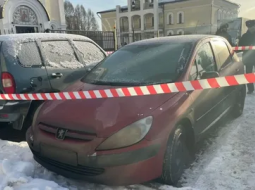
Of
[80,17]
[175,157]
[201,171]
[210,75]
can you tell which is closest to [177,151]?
[175,157]

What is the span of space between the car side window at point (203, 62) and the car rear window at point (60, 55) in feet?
7.81

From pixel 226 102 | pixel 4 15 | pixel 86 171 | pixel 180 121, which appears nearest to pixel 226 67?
pixel 226 102

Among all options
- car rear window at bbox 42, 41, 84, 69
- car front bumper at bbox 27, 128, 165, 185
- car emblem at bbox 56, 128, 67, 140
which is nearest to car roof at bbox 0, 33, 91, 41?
car rear window at bbox 42, 41, 84, 69

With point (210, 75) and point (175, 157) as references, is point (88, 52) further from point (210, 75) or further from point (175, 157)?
point (175, 157)

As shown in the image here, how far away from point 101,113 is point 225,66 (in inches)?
95.6

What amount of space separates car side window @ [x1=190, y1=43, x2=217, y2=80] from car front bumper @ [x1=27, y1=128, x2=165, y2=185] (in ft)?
3.89

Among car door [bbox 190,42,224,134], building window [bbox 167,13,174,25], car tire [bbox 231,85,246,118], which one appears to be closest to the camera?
car door [bbox 190,42,224,134]

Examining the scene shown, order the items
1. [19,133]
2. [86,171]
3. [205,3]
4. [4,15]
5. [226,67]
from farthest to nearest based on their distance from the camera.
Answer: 1. [205,3]
2. [4,15]
3. [19,133]
4. [226,67]
5. [86,171]

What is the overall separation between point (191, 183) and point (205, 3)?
163 ft

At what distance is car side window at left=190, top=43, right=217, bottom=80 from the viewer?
3334 mm

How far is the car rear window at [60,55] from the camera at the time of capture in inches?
179

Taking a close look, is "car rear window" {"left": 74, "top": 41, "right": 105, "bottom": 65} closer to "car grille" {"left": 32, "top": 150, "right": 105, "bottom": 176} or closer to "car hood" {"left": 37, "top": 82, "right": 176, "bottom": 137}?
"car hood" {"left": 37, "top": 82, "right": 176, "bottom": 137}

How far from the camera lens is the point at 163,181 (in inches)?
112

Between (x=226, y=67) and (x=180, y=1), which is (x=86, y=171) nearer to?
(x=226, y=67)
